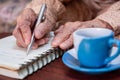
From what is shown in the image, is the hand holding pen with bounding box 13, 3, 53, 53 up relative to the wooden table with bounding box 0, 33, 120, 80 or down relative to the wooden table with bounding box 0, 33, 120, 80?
up

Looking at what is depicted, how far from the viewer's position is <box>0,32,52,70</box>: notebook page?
583 mm

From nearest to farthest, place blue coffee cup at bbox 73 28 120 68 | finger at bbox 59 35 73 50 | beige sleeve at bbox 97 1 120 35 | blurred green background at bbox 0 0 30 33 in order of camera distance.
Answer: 1. blue coffee cup at bbox 73 28 120 68
2. finger at bbox 59 35 73 50
3. beige sleeve at bbox 97 1 120 35
4. blurred green background at bbox 0 0 30 33

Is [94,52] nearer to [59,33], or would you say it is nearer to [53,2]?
[59,33]

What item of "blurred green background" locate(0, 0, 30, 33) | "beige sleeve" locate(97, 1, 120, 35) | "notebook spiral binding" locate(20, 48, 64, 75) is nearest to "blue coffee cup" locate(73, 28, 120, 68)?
"notebook spiral binding" locate(20, 48, 64, 75)

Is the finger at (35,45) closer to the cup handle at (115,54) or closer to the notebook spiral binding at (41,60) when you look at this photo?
the notebook spiral binding at (41,60)

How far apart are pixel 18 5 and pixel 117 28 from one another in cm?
156

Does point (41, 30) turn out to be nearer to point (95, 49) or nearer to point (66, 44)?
point (66, 44)

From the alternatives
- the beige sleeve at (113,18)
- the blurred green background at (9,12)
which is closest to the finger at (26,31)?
the beige sleeve at (113,18)

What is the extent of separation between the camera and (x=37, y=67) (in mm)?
615

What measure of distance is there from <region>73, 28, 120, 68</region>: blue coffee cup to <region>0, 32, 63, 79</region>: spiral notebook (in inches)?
4.3

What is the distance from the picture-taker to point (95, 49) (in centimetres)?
54

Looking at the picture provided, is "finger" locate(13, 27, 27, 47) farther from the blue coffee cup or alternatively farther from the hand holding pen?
the blue coffee cup

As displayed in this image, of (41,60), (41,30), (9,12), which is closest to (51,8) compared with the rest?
(41,30)

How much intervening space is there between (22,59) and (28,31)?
0.44 ft
